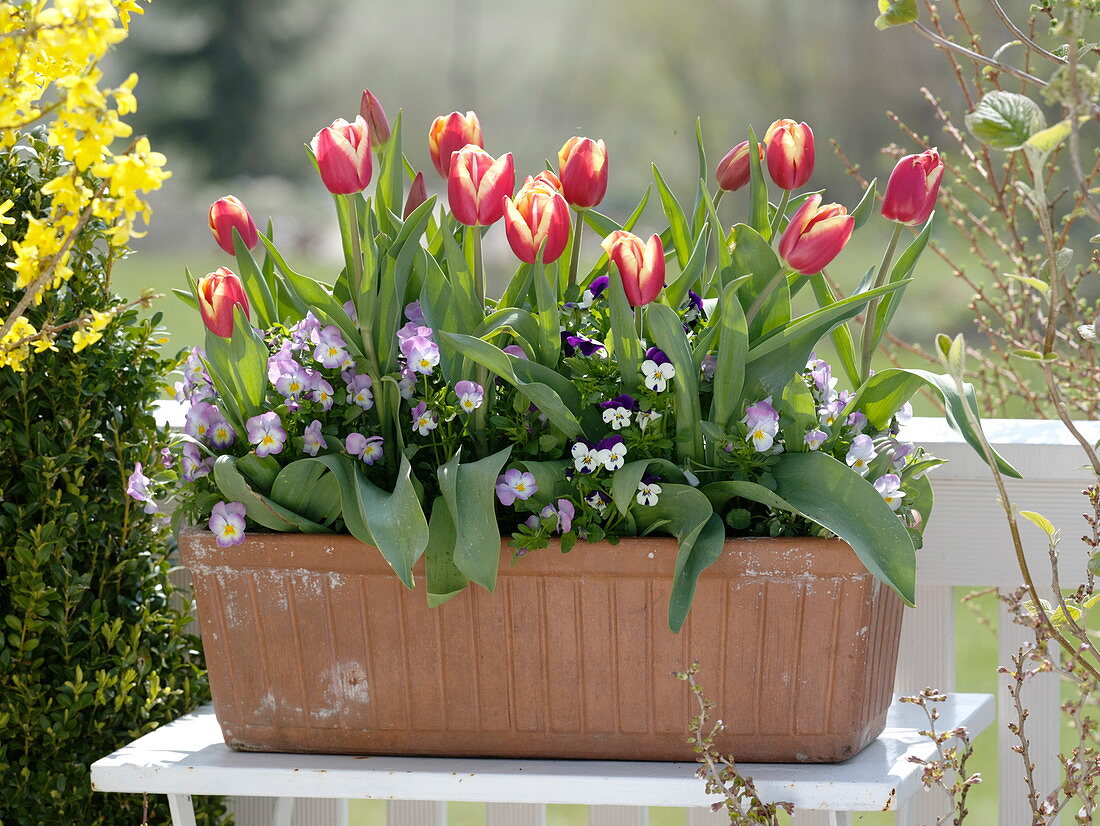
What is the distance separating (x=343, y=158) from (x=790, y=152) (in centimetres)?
34

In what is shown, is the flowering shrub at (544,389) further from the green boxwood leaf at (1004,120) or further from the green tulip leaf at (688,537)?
the green boxwood leaf at (1004,120)

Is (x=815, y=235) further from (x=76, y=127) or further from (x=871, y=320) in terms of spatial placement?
(x=76, y=127)

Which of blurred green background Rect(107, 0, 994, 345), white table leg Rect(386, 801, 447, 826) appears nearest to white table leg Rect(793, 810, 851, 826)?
white table leg Rect(386, 801, 447, 826)

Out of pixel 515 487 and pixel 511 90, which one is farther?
pixel 511 90

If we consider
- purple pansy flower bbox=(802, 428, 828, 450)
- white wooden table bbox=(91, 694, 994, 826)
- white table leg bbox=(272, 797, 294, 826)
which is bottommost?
white table leg bbox=(272, 797, 294, 826)

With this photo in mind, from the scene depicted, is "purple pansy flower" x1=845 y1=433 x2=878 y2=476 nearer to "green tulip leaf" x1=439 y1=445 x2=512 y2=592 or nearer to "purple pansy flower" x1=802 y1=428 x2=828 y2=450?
"purple pansy flower" x1=802 y1=428 x2=828 y2=450

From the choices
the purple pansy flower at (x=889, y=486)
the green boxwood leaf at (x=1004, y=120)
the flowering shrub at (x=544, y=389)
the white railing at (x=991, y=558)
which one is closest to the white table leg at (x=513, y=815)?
the white railing at (x=991, y=558)

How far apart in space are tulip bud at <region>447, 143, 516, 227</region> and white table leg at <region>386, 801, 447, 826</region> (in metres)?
0.72

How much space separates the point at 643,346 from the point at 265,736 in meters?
0.45

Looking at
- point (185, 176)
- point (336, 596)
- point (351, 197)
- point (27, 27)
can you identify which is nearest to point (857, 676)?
point (336, 596)

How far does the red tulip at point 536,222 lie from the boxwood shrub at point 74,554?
1.61ft

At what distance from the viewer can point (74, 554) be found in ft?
3.77

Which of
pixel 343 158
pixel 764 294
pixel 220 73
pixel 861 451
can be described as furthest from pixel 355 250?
pixel 220 73

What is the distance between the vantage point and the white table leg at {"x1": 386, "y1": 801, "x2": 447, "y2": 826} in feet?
4.22
